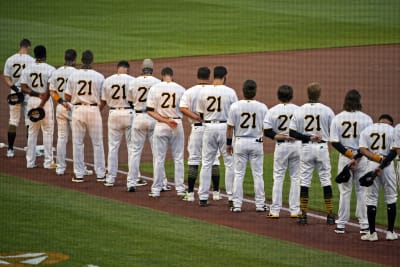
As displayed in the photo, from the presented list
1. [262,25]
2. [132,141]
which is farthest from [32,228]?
[262,25]

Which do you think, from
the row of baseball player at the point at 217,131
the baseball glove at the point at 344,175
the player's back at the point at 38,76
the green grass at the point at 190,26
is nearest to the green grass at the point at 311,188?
the row of baseball player at the point at 217,131

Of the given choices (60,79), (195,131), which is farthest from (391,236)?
(60,79)

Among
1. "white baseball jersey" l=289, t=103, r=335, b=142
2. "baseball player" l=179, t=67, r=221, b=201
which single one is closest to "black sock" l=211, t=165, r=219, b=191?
"baseball player" l=179, t=67, r=221, b=201

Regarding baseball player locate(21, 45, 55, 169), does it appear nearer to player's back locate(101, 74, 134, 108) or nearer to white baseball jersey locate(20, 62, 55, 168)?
white baseball jersey locate(20, 62, 55, 168)

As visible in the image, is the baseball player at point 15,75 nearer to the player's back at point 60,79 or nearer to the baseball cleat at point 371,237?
the player's back at point 60,79

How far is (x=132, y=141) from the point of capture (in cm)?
1714

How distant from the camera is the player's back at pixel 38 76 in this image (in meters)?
18.4

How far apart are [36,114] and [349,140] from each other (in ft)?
19.7

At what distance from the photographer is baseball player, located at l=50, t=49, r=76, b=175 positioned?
17891 mm

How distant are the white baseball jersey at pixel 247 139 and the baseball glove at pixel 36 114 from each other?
4044 mm

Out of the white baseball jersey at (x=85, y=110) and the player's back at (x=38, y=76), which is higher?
the player's back at (x=38, y=76)

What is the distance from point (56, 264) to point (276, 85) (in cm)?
1533

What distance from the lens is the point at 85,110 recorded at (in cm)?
1748

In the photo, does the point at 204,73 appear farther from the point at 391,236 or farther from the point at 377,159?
the point at 391,236
